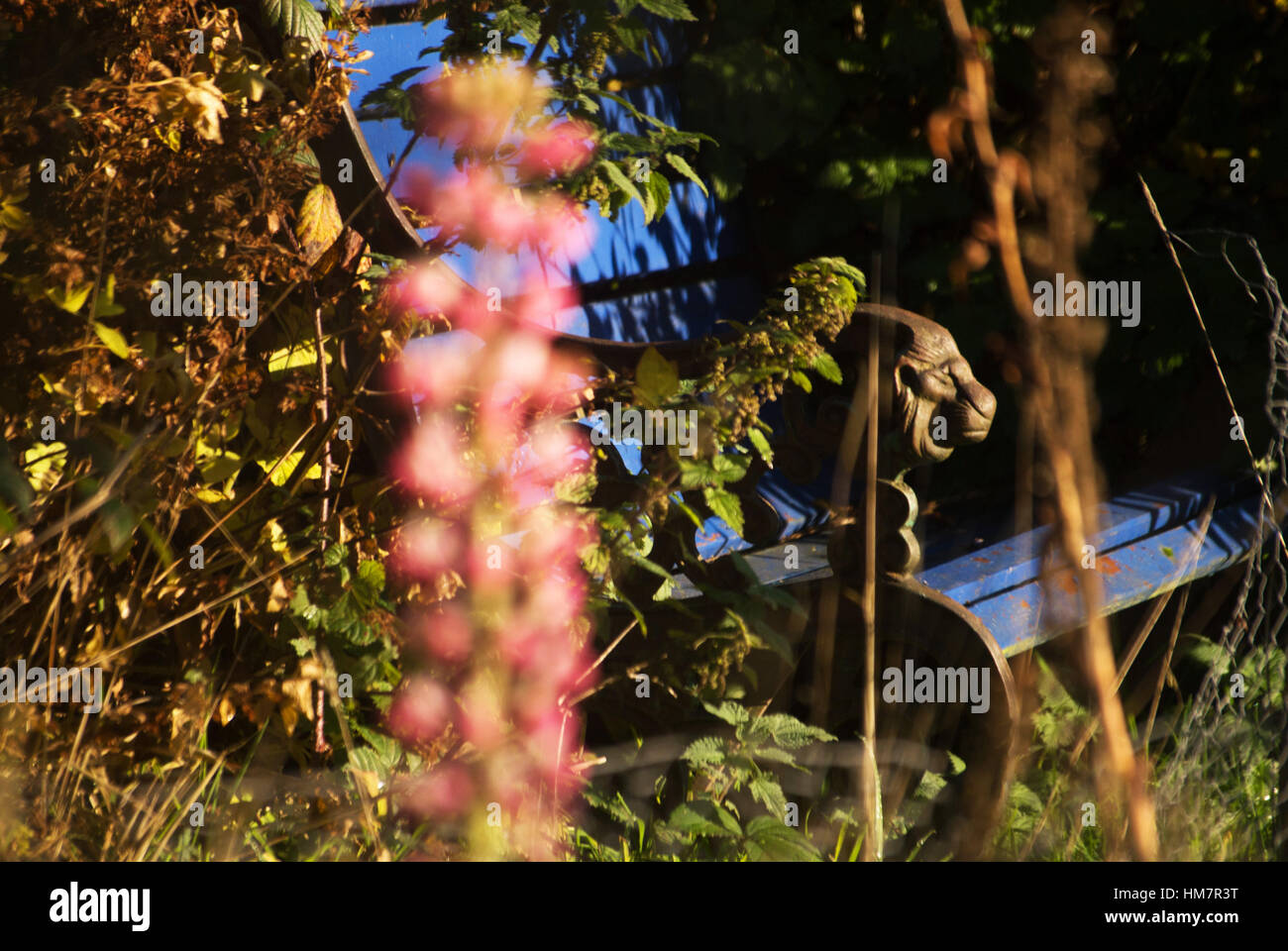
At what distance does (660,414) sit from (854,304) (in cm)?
33

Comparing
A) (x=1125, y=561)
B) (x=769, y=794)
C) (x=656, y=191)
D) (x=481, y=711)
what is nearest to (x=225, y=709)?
(x=481, y=711)

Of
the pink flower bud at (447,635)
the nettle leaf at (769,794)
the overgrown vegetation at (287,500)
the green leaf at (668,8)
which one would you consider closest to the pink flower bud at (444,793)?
the overgrown vegetation at (287,500)

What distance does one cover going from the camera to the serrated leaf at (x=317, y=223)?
1.70 m

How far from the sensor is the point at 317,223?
170cm

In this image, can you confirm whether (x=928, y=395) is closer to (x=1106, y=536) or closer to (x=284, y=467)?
(x=1106, y=536)

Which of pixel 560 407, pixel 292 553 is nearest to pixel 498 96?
pixel 560 407

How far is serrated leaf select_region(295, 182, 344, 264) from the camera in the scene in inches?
66.8

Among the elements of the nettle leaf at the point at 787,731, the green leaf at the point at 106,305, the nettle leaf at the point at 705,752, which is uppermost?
the green leaf at the point at 106,305

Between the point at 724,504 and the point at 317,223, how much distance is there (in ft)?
2.50

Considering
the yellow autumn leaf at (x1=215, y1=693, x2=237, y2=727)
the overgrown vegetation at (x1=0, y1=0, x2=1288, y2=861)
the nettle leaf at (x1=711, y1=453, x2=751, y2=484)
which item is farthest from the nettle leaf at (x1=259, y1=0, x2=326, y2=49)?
the yellow autumn leaf at (x1=215, y1=693, x2=237, y2=727)

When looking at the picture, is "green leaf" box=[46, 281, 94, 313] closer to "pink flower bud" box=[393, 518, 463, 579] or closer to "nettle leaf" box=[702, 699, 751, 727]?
"pink flower bud" box=[393, 518, 463, 579]

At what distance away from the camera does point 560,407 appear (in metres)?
1.65

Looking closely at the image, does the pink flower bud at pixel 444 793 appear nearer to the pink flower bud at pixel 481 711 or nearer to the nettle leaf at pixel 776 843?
the pink flower bud at pixel 481 711

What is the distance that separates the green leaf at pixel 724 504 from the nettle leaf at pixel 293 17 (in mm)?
876
